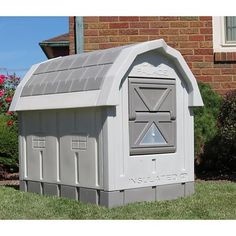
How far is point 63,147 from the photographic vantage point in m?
7.21

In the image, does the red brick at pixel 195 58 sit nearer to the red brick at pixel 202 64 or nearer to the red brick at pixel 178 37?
the red brick at pixel 202 64

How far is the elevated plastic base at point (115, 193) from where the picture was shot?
6527 millimetres

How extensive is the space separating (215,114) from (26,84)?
3697 mm

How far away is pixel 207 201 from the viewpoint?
22.5 feet

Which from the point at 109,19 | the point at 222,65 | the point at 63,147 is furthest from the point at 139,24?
the point at 63,147

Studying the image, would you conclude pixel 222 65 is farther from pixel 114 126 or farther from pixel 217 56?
pixel 114 126

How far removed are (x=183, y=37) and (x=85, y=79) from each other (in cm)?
415

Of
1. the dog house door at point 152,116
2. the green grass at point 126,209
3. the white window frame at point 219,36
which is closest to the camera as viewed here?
the green grass at point 126,209

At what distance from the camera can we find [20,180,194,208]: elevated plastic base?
653 cm

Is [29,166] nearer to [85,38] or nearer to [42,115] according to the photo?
[42,115]

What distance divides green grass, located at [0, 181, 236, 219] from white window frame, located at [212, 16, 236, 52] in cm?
399

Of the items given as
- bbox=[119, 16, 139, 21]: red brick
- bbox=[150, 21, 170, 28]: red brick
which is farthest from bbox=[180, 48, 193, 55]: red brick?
bbox=[119, 16, 139, 21]: red brick

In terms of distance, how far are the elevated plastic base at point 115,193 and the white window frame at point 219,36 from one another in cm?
404

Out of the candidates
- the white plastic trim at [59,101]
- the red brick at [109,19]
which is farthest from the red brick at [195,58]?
the white plastic trim at [59,101]
